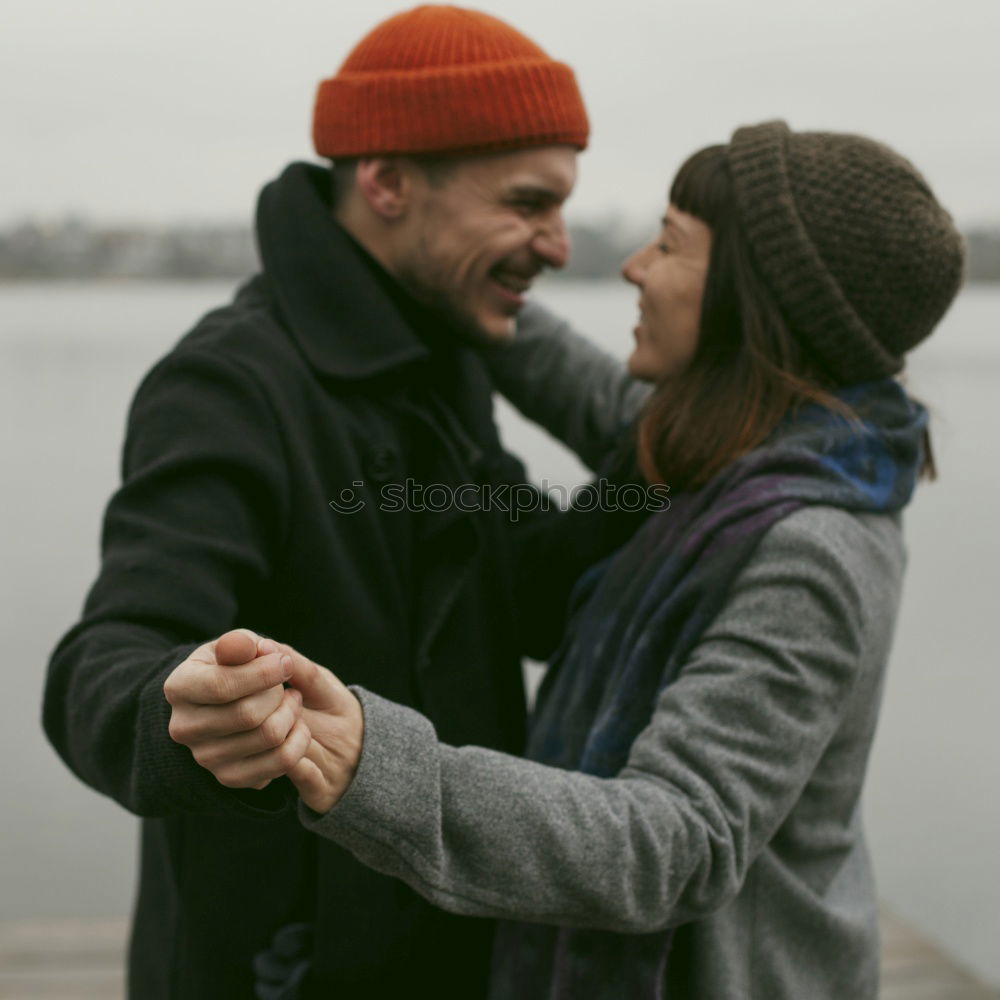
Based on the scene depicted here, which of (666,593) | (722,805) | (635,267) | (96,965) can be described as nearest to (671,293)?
(635,267)

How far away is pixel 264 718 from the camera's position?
693mm

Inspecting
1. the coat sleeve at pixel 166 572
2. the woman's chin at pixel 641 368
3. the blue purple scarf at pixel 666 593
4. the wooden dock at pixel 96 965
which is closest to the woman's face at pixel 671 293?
the woman's chin at pixel 641 368

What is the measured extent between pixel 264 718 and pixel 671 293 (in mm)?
661

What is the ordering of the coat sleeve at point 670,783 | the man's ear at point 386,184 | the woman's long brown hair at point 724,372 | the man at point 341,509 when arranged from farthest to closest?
the man's ear at point 386,184, the woman's long brown hair at point 724,372, the man at point 341,509, the coat sleeve at point 670,783

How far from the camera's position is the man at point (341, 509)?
3.12 ft

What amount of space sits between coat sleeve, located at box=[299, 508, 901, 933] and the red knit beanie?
60 cm

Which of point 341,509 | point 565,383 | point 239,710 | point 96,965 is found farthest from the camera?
point 96,965

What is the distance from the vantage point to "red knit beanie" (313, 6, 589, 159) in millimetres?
1277

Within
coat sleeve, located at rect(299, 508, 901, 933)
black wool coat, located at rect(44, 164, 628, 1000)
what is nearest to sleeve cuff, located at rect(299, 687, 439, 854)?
coat sleeve, located at rect(299, 508, 901, 933)

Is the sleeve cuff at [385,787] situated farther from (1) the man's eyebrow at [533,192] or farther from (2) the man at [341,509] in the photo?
(1) the man's eyebrow at [533,192]

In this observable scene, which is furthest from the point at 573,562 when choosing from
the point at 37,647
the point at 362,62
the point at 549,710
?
the point at 37,647

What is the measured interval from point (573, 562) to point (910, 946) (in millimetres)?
1536

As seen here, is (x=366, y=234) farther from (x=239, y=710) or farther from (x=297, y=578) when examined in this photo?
(x=239, y=710)

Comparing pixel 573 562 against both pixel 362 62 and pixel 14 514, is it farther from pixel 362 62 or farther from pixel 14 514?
pixel 14 514
